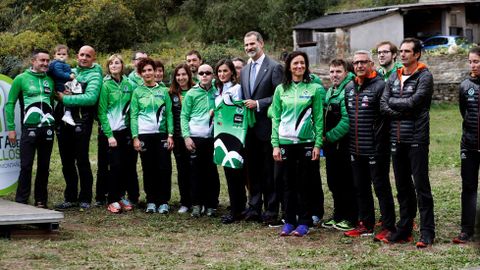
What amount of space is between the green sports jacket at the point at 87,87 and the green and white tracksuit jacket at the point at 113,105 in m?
0.08

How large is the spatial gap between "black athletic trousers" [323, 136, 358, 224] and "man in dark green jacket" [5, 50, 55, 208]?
339cm

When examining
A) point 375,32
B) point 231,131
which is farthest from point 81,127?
point 375,32

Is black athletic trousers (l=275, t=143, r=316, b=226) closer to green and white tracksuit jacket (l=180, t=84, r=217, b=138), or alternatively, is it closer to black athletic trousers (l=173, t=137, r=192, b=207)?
green and white tracksuit jacket (l=180, t=84, r=217, b=138)

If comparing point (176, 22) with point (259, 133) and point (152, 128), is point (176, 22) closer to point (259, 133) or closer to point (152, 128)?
point (152, 128)

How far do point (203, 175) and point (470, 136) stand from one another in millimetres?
3360

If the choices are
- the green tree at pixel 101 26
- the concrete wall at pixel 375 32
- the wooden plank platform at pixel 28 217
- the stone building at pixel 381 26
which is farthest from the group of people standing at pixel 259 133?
the concrete wall at pixel 375 32

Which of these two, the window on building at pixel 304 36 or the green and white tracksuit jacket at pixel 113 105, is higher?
the window on building at pixel 304 36

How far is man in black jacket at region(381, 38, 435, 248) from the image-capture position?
777 centimetres

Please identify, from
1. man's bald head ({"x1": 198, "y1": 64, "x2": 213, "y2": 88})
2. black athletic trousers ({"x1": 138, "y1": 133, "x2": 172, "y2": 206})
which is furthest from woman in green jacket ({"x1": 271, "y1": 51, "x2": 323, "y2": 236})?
black athletic trousers ({"x1": 138, "y1": 133, "x2": 172, "y2": 206})

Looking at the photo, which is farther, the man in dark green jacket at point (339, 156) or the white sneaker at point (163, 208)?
the white sneaker at point (163, 208)

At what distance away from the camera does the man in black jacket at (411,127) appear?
25.5 feet

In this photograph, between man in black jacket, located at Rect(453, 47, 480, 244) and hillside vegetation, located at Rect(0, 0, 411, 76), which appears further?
hillside vegetation, located at Rect(0, 0, 411, 76)

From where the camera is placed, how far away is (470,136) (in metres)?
7.93

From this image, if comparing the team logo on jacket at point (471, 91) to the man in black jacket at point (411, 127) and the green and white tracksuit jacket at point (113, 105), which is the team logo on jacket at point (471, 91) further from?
the green and white tracksuit jacket at point (113, 105)
